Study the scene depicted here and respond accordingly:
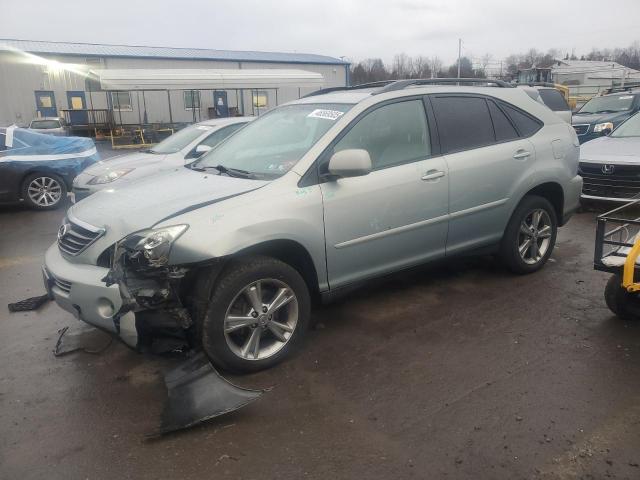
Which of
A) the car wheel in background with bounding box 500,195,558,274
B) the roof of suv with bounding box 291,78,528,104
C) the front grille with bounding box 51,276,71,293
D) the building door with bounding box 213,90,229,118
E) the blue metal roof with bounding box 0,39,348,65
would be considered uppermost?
the blue metal roof with bounding box 0,39,348,65

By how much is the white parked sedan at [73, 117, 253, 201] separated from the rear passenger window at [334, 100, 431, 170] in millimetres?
4308

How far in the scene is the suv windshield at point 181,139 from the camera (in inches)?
334

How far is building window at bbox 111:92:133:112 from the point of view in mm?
31609

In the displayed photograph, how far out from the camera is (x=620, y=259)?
3.71 meters

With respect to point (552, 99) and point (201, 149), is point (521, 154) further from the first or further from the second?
point (552, 99)

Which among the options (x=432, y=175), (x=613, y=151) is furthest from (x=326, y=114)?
(x=613, y=151)

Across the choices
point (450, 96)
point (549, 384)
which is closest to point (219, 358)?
point (549, 384)

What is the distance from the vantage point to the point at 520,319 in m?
4.14

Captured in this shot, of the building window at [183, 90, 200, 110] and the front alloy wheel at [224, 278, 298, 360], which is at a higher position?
the building window at [183, 90, 200, 110]

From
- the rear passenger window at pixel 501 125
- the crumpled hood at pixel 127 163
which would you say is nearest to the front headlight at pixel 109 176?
the crumpled hood at pixel 127 163

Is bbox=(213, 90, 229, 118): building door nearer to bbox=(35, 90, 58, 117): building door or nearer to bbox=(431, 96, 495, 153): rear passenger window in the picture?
bbox=(35, 90, 58, 117): building door

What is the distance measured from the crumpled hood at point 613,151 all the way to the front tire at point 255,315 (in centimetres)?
575

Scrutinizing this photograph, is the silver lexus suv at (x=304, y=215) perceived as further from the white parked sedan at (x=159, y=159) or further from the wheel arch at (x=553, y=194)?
the white parked sedan at (x=159, y=159)

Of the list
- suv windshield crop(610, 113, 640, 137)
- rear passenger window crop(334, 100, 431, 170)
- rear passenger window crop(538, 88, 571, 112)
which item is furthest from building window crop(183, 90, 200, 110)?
rear passenger window crop(334, 100, 431, 170)
